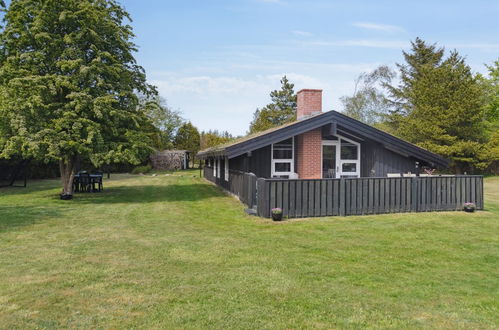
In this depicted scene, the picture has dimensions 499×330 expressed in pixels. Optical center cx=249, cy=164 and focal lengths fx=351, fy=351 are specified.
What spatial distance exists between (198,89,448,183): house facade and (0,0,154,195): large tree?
191 inches

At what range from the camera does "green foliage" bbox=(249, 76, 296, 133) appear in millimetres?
50562

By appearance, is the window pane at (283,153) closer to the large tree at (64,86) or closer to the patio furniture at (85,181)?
the large tree at (64,86)

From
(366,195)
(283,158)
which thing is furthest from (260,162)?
(366,195)

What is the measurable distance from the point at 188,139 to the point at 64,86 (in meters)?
34.5

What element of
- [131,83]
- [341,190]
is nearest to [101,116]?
[131,83]

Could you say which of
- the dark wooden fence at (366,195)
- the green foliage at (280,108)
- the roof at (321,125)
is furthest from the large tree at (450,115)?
the dark wooden fence at (366,195)

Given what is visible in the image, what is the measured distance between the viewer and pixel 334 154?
14.5 meters

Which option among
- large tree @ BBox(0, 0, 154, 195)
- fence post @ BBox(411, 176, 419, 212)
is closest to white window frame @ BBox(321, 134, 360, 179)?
fence post @ BBox(411, 176, 419, 212)

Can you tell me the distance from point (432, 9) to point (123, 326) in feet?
56.6

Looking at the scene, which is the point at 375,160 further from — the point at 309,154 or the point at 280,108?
the point at 280,108

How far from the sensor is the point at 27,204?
13.3 metres

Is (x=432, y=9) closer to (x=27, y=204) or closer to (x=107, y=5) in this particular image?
(x=107, y=5)

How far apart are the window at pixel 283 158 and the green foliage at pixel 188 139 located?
35462 mm

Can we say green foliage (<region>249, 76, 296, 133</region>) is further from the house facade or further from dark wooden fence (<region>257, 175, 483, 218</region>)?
dark wooden fence (<region>257, 175, 483, 218</region>)
